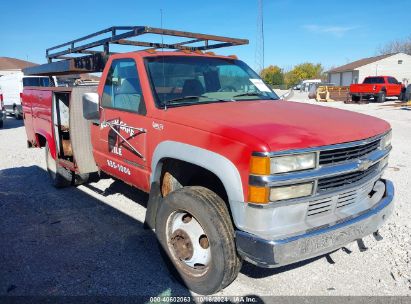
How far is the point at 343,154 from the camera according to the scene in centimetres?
275

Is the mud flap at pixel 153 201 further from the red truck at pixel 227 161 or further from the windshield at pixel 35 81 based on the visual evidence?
the windshield at pixel 35 81

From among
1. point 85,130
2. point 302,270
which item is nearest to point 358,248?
point 302,270

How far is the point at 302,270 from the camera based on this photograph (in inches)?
135

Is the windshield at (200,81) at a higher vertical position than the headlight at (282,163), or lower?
higher

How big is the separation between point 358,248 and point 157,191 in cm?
217

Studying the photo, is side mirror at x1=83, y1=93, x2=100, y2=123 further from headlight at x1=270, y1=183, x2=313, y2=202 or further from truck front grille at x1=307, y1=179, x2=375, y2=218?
truck front grille at x1=307, y1=179, x2=375, y2=218

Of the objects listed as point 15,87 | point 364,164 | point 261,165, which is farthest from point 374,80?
point 261,165

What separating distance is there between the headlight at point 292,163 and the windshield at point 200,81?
1.35 m

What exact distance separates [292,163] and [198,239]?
106 cm

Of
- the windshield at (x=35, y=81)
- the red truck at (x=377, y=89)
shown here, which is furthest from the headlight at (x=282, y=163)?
the red truck at (x=377, y=89)

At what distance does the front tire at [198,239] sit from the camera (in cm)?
274

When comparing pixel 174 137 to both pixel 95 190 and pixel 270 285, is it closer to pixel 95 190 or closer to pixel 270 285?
pixel 270 285

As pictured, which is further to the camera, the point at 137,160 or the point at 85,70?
the point at 85,70

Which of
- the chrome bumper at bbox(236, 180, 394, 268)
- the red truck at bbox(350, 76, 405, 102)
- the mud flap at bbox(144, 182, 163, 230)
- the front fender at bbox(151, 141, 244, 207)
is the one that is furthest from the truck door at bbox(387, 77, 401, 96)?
the front fender at bbox(151, 141, 244, 207)
